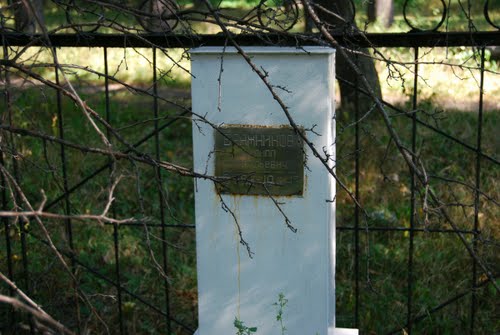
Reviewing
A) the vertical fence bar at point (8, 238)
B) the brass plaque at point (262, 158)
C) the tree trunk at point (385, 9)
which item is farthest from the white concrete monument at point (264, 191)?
the tree trunk at point (385, 9)

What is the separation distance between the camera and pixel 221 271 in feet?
9.45

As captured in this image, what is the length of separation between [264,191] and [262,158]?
123mm

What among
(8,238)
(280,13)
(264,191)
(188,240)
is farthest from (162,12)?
(188,240)

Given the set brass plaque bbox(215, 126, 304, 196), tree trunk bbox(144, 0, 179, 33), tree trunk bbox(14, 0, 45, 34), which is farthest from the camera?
brass plaque bbox(215, 126, 304, 196)

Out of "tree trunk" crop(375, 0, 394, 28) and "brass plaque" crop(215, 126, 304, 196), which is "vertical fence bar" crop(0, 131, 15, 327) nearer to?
"brass plaque" crop(215, 126, 304, 196)

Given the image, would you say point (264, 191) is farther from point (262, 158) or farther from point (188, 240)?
point (188, 240)

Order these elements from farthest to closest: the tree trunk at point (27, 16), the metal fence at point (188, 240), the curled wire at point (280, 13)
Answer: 1. the metal fence at point (188, 240)
2. the curled wire at point (280, 13)
3. the tree trunk at point (27, 16)

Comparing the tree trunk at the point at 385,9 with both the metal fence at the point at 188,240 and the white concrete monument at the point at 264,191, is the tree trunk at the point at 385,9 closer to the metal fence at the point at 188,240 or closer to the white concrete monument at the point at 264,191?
the metal fence at the point at 188,240

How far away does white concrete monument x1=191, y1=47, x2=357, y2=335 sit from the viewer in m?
2.69

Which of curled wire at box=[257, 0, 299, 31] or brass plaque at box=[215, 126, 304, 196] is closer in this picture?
curled wire at box=[257, 0, 299, 31]

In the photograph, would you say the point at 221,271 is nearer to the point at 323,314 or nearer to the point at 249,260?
the point at 249,260

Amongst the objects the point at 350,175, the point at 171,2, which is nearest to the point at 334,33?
the point at 171,2

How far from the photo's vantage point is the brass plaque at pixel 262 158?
8.89 ft

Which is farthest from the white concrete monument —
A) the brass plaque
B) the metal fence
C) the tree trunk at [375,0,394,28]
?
the tree trunk at [375,0,394,28]
